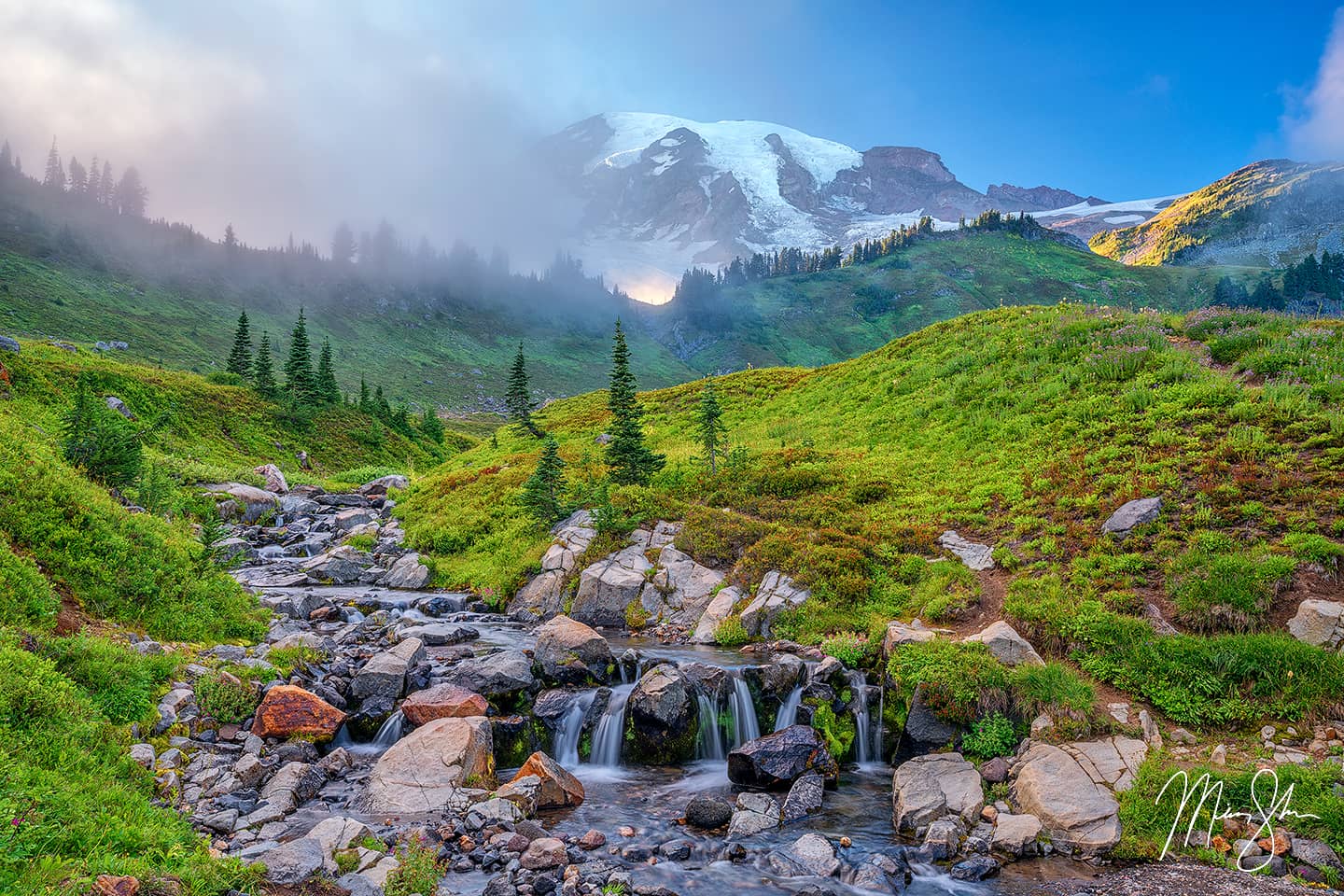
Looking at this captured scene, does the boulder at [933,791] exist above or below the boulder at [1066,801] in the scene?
below

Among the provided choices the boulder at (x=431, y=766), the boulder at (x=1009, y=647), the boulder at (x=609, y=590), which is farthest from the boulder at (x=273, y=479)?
the boulder at (x=1009, y=647)

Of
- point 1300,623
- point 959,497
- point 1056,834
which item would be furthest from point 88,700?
point 959,497

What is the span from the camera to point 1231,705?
1069cm

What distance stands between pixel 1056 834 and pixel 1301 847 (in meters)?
2.85

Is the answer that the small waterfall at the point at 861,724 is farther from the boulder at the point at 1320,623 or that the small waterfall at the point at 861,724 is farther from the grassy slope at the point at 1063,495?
the boulder at the point at 1320,623

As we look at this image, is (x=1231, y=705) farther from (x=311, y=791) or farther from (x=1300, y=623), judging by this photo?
(x=311, y=791)

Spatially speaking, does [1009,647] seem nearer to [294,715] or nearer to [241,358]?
[294,715]

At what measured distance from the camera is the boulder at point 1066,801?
9.22m

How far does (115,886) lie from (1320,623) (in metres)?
17.6

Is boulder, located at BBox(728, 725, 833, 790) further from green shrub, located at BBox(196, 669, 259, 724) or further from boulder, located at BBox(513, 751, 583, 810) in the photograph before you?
green shrub, located at BBox(196, 669, 259, 724)
